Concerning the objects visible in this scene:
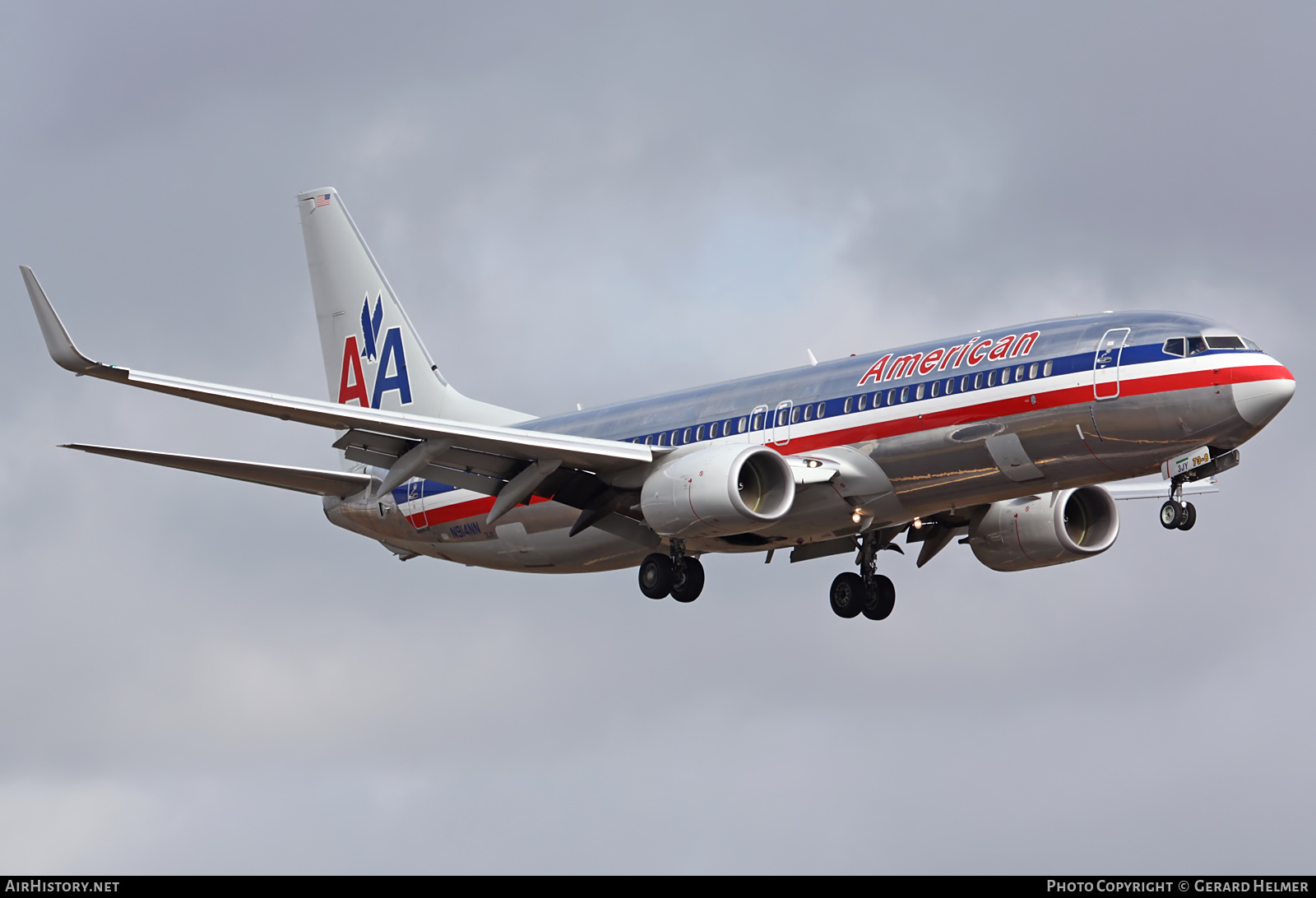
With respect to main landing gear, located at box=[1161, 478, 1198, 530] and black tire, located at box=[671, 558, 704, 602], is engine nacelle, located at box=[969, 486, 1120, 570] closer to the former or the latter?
black tire, located at box=[671, 558, 704, 602]

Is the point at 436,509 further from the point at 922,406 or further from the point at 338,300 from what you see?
the point at 922,406

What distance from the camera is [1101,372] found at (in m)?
34.9

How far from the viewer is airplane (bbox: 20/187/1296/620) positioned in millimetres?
34594

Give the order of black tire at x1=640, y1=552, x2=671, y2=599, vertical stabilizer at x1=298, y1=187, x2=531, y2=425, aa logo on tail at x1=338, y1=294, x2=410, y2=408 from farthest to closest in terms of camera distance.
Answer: aa logo on tail at x1=338, y1=294, x2=410, y2=408
vertical stabilizer at x1=298, y1=187, x2=531, y2=425
black tire at x1=640, y1=552, x2=671, y2=599

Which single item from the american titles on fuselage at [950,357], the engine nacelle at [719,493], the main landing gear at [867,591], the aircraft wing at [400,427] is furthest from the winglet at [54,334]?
the main landing gear at [867,591]

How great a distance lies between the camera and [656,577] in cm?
4044

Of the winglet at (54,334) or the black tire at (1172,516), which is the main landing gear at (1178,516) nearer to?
the black tire at (1172,516)

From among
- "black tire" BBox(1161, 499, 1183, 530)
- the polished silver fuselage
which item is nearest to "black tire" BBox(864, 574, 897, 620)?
the polished silver fuselage

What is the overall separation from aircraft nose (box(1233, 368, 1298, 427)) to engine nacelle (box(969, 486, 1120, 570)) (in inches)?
368

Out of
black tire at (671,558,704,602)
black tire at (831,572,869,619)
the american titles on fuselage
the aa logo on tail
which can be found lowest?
black tire at (671,558,704,602)

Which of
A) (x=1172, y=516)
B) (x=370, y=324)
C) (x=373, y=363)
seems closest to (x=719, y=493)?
(x=1172, y=516)

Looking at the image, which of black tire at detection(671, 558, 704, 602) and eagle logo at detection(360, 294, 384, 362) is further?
eagle logo at detection(360, 294, 384, 362)

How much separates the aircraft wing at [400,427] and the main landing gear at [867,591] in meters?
6.73

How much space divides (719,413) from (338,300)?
→ 15963mm
